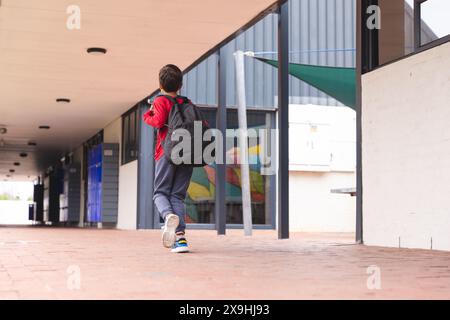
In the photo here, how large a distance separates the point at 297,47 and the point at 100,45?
7.44 metres

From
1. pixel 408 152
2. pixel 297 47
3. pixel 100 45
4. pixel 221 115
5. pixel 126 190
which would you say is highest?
pixel 297 47

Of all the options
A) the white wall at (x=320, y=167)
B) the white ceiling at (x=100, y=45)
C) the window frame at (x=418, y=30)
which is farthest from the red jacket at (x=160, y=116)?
the white wall at (x=320, y=167)

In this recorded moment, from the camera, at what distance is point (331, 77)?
29.6 feet

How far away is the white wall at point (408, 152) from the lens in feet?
16.9

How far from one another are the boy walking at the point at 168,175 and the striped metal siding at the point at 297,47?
31.2 feet

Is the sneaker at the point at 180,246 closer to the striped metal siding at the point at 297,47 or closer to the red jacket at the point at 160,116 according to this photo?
the red jacket at the point at 160,116

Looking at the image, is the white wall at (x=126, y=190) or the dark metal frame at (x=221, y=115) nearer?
the dark metal frame at (x=221, y=115)

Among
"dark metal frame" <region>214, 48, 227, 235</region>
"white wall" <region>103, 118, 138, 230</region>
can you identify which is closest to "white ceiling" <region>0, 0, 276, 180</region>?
"dark metal frame" <region>214, 48, 227, 235</region>

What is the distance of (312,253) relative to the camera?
4910mm

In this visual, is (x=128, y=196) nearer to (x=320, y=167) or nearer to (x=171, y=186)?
(x=320, y=167)

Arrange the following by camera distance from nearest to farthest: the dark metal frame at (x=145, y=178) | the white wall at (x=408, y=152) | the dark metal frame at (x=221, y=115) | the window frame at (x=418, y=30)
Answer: the white wall at (x=408, y=152) → the window frame at (x=418, y=30) → the dark metal frame at (x=221, y=115) → the dark metal frame at (x=145, y=178)

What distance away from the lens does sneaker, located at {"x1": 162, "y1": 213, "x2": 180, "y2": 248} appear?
4496 millimetres

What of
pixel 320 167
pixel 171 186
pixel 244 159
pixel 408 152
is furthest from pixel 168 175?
pixel 320 167
